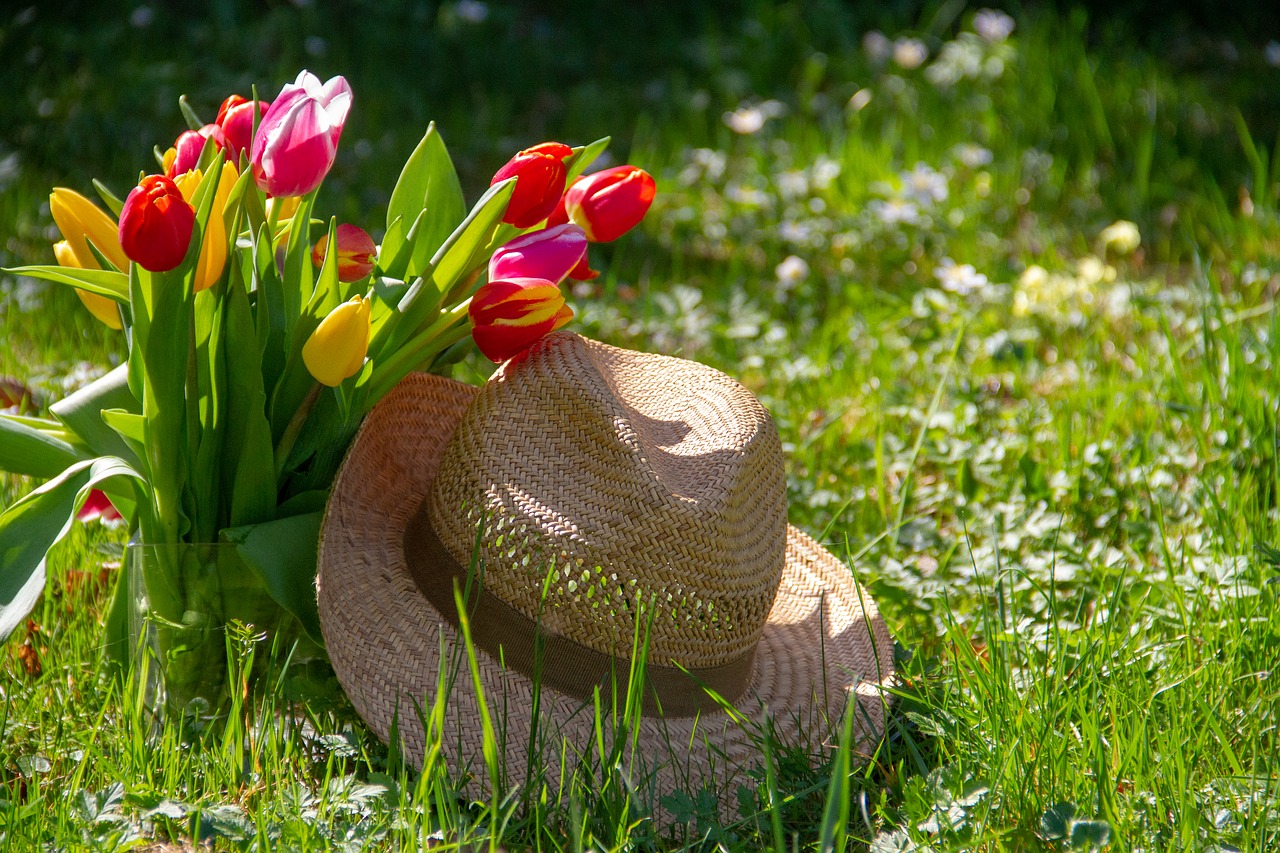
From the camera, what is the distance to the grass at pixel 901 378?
5.38ft

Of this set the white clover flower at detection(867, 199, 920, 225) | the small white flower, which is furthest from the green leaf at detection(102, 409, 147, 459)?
the small white flower

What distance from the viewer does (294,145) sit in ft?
5.12

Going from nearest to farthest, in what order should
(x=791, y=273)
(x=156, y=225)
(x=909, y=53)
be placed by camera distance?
(x=156, y=225)
(x=791, y=273)
(x=909, y=53)

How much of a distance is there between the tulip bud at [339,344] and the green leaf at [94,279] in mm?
305

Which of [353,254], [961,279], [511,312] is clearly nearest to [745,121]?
[961,279]

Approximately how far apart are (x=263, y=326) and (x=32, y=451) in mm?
387

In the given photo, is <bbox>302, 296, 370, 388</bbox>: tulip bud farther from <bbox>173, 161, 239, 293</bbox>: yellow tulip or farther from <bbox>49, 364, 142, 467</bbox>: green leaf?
<bbox>49, 364, 142, 467</bbox>: green leaf

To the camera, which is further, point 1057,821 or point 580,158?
point 580,158

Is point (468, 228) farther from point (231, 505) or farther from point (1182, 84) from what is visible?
point (1182, 84)

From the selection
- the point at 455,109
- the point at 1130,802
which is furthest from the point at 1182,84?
the point at 1130,802

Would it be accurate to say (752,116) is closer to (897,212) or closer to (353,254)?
(897,212)

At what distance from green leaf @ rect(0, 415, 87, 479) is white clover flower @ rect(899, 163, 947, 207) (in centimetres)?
334

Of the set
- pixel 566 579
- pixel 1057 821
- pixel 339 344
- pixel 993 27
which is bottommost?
pixel 993 27

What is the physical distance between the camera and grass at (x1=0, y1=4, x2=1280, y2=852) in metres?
1.64
